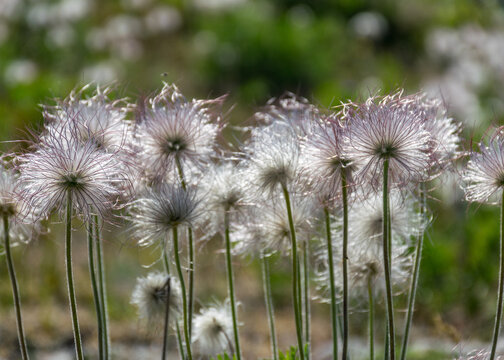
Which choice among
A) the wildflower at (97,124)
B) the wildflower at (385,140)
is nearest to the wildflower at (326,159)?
the wildflower at (385,140)

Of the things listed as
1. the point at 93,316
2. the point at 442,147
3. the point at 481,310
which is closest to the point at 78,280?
the point at 93,316

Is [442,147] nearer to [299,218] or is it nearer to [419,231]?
[419,231]

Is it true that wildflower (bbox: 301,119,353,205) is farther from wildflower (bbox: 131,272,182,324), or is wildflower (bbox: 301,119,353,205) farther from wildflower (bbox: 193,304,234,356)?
wildflower (bbox: 193,304,234,356)

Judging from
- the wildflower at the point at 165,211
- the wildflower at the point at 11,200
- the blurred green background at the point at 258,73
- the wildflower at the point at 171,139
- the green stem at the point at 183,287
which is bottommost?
the green stem at the point at 183,287

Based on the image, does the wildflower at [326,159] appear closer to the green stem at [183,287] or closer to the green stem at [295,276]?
the green stem at [295,276]

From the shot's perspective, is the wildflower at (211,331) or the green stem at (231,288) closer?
the green stem at (231,288)

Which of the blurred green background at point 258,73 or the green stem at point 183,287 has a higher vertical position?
the blurred green background at point 258,73

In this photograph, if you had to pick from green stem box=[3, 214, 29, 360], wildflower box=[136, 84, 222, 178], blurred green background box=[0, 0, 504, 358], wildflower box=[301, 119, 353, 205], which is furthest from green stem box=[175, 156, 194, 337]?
blurred green background box=[0, 0, 504, 358]
